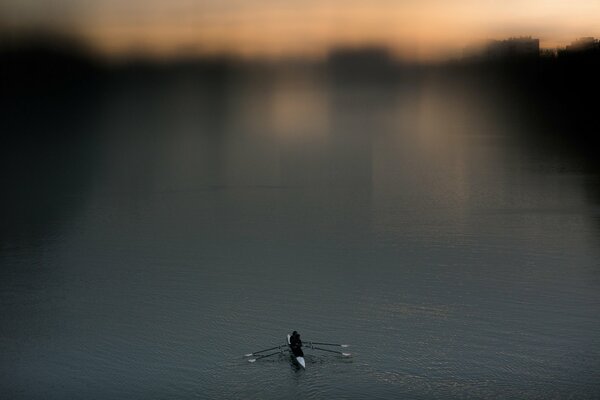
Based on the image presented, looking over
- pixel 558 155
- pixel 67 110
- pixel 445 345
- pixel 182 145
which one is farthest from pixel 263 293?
pixel 67 110

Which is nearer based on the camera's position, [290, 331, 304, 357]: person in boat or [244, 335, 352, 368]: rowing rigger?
[244, 335, 352, 368]: rowing rigger

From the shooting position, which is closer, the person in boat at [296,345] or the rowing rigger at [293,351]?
the rowing rigger at [293,351]

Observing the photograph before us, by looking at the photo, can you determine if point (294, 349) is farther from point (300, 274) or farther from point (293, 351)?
point (300, 274)

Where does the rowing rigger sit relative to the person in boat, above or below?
below

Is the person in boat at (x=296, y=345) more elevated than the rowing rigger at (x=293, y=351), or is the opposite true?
the person in boat at (x=296, y=345)

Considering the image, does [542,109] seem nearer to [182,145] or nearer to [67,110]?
[182,145]
